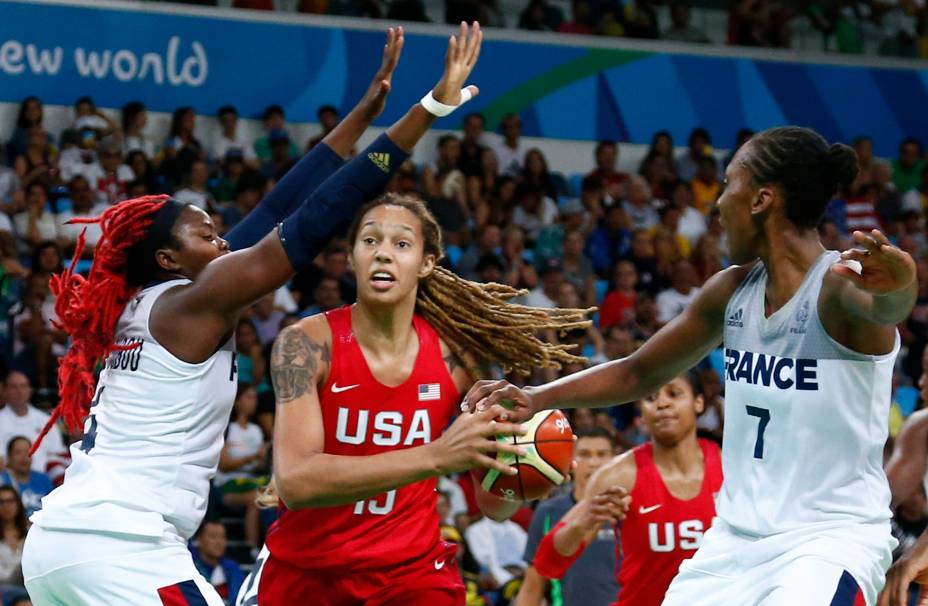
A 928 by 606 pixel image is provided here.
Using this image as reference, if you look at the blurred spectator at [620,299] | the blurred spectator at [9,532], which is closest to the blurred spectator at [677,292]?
the blurred spectator at [620,299]

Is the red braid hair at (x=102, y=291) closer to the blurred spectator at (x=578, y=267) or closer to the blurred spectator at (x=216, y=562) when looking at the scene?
the blurred spectator at (x=216, y=562)

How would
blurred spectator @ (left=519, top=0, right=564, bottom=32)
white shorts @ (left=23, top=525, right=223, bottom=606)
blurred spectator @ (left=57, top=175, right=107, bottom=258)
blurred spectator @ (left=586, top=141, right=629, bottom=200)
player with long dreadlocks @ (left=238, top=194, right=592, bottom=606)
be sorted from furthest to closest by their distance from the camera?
blurred spectator @ (left=519, top=0, right=564, bottom=32) → blurred spectator @ (left=586, top=141, right=629, bottom=200) → blurred spectator @ (left=57, top=175, right=107, bottom=258) → player with long dreadlocks @ (left=238, top=194, right=592, bottom=606) → white shorts @ (left=23, top=525, right=223, bottom=606)

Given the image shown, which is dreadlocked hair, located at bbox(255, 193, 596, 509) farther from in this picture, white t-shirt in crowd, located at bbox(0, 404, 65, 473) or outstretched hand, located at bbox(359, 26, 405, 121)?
white t-shirt in crowd, located at bbox(0, 404, 65, 473)

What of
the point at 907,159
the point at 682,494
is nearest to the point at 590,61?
the point at 907,159

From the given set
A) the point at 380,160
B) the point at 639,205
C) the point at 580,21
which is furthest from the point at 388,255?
the point at 580,21

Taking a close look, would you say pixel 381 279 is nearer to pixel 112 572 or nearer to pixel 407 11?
pixel 112 572

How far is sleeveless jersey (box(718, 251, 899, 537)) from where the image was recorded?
4.36 meters

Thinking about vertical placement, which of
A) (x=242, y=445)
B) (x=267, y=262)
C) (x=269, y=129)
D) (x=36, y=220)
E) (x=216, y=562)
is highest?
(x=269, y=129)

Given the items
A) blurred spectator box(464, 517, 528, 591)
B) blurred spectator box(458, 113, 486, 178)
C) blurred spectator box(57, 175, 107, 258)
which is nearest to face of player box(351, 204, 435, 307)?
blurred spectator box(464, 517, 528, 591)

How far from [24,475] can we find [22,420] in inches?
21.8

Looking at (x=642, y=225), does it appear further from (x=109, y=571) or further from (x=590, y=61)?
(x=109, y=571)

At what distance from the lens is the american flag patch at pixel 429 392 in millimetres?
5309

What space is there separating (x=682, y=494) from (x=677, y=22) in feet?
39.9

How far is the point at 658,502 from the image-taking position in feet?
22.5
